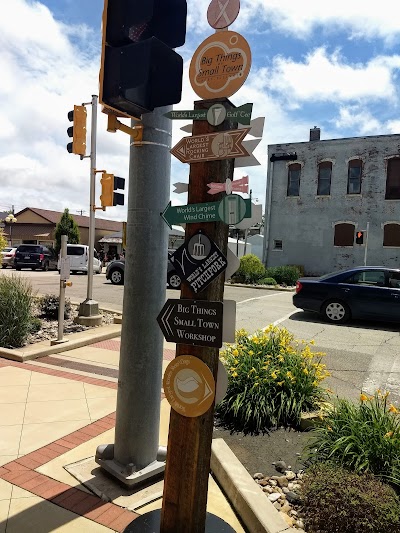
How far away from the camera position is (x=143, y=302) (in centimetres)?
316

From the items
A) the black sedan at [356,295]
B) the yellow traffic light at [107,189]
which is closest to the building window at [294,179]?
the black sedan at [356,295]

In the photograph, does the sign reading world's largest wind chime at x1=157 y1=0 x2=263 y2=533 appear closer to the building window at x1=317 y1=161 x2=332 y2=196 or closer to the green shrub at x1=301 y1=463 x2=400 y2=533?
the green shrub at x1=301 y1=463 x2=400 y2=533

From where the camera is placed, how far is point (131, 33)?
2.47 meters

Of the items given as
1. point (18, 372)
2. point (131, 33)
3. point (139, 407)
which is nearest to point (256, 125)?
point (131, 33)

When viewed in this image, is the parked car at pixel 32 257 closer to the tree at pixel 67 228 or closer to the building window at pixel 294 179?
the tree at pixel 67 228

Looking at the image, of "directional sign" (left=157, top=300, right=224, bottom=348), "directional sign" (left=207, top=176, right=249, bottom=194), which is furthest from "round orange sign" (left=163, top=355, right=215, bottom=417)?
"directional sign" (left=207, top=176, right=249, bottom=194)

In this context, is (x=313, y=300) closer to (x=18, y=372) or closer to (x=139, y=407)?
(x=18, y=372)

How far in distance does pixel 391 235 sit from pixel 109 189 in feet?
67.0

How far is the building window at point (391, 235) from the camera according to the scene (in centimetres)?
2403

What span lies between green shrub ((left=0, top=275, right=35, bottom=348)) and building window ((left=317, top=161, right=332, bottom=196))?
70.6 ft

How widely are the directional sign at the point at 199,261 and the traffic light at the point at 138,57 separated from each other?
3.14 ft

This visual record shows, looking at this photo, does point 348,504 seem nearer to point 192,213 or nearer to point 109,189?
point 192,213

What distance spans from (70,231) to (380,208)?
2890cm

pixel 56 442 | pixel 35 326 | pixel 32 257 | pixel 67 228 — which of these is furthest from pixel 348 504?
pixel 67 228
